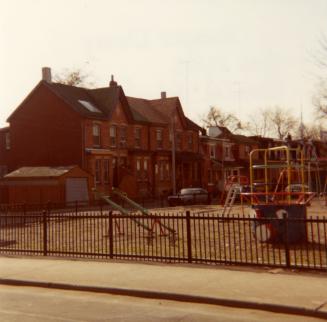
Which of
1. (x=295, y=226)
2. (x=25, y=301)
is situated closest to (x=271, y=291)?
(x=25, y=301)

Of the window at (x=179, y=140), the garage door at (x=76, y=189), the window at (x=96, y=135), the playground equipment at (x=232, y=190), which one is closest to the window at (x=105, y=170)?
the window at (x=96, y=135)

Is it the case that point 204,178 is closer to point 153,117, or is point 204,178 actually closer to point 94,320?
point 153,117

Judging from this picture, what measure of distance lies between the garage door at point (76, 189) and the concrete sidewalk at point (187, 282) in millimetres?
27021

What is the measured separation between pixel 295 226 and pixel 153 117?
41.1 metres

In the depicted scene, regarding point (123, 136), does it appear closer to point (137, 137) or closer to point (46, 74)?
point (137, 137)

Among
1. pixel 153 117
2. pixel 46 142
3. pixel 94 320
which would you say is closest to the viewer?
pixel 94 320

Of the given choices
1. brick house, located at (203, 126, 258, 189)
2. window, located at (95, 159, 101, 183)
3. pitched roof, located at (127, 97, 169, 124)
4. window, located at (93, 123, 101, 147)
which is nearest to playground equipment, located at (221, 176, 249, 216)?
window, located at (95, 159, 101, 183)

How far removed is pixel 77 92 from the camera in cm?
4953

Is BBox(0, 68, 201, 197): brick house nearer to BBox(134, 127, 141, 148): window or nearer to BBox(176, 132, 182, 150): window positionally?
BBox(134, 127, 141, 148): window

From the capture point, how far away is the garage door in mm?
40156

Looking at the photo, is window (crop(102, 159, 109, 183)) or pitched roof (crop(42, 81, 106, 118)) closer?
pitched roof (crop(42, 81, 106, 118))

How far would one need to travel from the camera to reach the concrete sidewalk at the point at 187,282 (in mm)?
8648

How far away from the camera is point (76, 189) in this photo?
41.1 meters

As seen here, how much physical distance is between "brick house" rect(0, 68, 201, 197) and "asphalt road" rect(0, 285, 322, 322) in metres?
35.3
